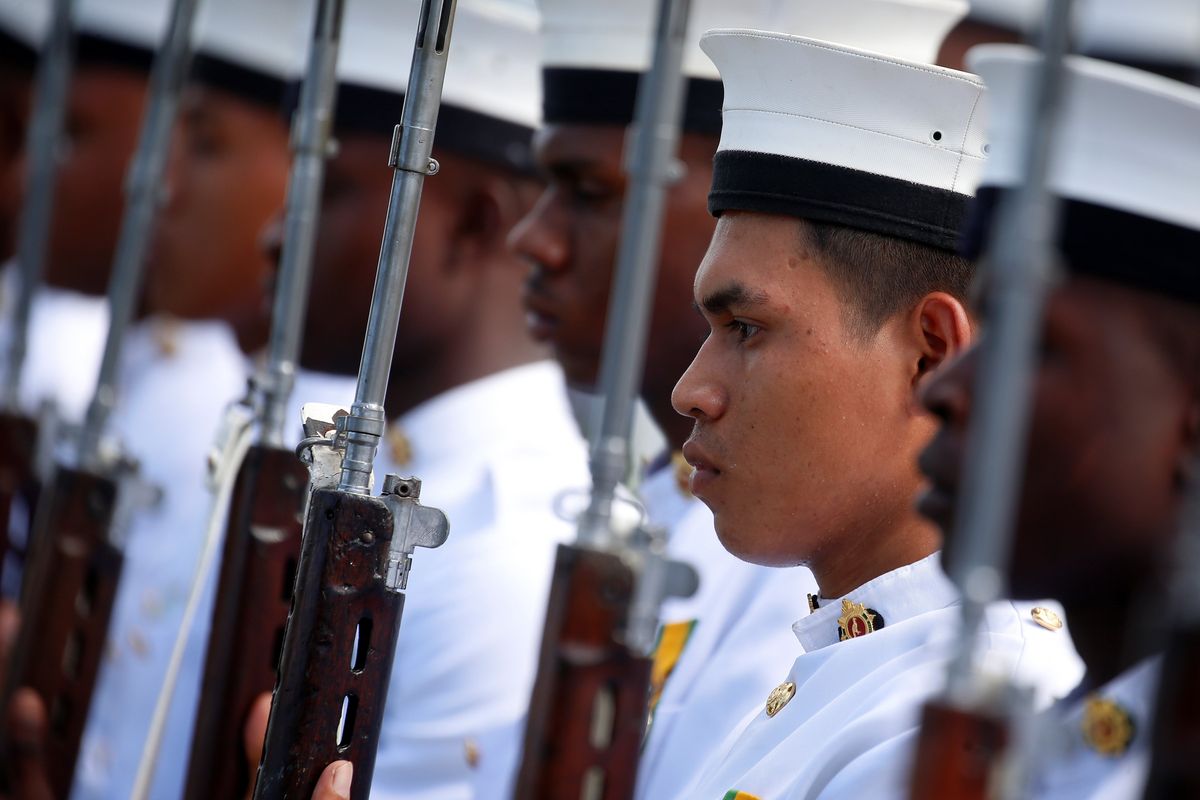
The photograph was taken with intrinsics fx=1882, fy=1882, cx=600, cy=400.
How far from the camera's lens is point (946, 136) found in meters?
2.85

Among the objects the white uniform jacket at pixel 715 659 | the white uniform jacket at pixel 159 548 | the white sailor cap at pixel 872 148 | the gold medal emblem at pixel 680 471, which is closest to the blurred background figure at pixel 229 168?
the white uniform jacket at pixel 159 548

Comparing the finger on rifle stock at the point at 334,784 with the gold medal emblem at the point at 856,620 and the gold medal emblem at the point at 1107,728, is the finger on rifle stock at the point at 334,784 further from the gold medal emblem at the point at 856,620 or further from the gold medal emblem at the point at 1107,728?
the gold medal emblem at the point at 1107,728

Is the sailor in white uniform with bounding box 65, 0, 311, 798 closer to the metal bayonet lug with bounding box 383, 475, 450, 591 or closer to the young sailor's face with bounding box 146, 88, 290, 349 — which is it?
the young sailor's face with bounding box 146, 88, 290, 349

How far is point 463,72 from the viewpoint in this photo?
15.4 feet

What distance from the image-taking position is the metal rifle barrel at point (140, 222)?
14.8 feet

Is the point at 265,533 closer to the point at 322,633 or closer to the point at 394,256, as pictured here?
the point at 322,633

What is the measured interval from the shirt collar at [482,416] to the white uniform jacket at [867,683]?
197 centimetres

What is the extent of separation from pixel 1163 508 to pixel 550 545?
98.6 inches

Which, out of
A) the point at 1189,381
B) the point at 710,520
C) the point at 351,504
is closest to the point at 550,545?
the point at 710,520

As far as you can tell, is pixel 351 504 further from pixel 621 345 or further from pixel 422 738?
pixel 422 738

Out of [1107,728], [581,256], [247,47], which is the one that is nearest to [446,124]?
[581,256]

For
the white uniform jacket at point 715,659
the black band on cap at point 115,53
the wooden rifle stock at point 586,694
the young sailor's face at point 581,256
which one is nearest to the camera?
the wooden rifle stock at point 586,694

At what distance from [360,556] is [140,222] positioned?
2239 mm

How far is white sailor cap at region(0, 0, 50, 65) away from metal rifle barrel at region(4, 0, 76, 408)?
197 cm
